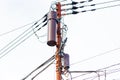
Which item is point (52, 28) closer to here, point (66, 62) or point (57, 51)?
point (57, 51)

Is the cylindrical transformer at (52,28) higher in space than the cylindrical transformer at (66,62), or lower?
higher

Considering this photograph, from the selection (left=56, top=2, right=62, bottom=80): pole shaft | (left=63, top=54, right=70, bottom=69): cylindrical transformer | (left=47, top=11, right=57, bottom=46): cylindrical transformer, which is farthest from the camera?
(left=63, top=54, right=70, bottom=69): cylindrical transformer

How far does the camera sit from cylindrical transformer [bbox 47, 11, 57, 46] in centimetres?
1447

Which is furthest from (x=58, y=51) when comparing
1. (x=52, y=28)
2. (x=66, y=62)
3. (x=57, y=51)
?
(x=52, y=28)

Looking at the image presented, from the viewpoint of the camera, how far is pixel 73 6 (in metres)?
16.5

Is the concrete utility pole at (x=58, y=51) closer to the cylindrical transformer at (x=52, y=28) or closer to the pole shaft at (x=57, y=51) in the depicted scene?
the pole shaft at (x=57, y=51)

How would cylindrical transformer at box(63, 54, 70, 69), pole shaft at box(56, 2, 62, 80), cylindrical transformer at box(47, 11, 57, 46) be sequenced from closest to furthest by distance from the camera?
cylindrical transformer at box(47, 11, 57, 46) → pole shaft at box(56, 2, 62, 80) → cylindrical transformer at box(63, 54, 70, 69)

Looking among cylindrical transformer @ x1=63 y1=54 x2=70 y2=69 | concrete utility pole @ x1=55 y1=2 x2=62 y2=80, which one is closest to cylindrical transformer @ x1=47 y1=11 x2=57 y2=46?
concrete utility pole @ x1=55 y1=2 x2=62 y2=80

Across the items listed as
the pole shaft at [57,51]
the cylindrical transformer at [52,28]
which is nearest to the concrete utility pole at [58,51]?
the pole shaft at [57,51]

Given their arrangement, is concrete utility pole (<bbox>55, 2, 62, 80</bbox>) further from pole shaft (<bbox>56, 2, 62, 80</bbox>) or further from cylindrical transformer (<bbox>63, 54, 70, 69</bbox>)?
cylindrical transformer (<bbox>63, 54, 70, 69</bbox>)

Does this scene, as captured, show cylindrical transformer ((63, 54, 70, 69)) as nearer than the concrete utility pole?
No

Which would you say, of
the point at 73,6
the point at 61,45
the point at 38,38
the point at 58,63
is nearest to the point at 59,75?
the point at 58,63

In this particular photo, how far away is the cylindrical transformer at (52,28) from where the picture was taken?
47.5 ft

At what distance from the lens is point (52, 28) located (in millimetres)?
14703
